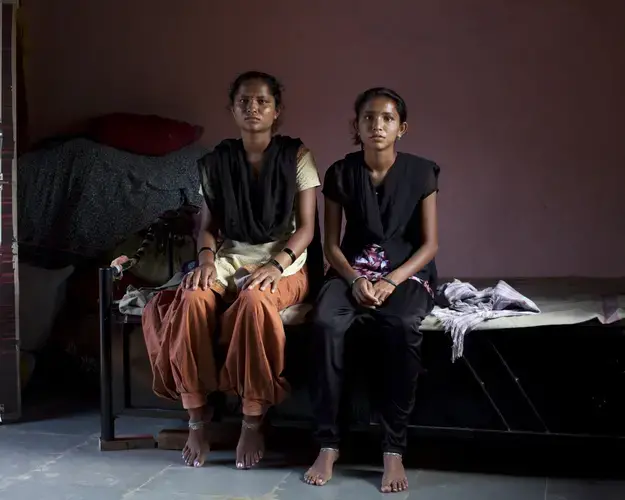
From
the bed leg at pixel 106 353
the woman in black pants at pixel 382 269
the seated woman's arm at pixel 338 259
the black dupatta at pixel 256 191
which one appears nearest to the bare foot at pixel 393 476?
the woman in black pants at pixel 382 269

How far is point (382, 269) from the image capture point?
286 cm

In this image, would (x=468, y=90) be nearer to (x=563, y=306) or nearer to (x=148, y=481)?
(x=563, y=306)

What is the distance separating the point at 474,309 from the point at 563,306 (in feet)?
1.04

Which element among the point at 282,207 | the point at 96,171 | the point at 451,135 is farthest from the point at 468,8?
the point at 96,171

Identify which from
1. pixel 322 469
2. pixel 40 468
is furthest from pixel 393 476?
pixel 40 468

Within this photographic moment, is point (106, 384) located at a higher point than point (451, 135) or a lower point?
lower

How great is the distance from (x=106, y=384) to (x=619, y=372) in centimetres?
178

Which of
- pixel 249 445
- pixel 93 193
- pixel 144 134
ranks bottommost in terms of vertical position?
pixel 249 445

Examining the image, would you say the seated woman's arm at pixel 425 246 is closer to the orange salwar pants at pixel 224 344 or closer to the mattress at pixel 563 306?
the mattress at pixel 563 306

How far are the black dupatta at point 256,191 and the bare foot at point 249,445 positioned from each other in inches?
26.0

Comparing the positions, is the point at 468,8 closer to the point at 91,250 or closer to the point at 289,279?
the point at 289,279

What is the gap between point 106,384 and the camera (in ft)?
9.84

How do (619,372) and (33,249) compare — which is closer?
(619,372)

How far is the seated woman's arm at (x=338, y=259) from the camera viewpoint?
2.70m
